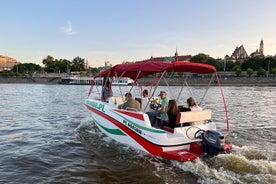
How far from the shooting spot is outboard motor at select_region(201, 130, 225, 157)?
831 centimetres

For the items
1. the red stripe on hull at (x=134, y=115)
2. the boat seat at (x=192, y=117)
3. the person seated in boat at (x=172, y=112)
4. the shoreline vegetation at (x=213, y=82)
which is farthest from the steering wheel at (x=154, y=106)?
the shoreline vegetation at (x=213, y=82)

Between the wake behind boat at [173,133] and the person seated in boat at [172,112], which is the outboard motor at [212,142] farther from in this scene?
the person seated in boat at [172,112]

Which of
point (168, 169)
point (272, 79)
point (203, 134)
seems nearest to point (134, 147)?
point (168, 169)

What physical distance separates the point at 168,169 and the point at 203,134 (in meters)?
1.56

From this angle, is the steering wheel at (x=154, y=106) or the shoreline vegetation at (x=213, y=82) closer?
the steering wheel at (x=154, y=106)

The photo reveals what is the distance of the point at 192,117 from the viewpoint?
9.37 m

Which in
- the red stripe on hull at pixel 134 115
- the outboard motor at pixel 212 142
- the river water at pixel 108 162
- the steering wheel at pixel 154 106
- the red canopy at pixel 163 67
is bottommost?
the river water at pixel 108 162

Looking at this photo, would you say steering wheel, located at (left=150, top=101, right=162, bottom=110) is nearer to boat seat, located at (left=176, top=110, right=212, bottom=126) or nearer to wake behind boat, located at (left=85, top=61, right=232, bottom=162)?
wake behind boat, located at (left=85, top=61, right=232, bottom=162)

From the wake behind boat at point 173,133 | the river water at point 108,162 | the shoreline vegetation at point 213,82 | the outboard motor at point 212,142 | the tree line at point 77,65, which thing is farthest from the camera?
the tree line at point 77,65

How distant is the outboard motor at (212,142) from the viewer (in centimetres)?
831

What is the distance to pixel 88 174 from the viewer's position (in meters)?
8.39

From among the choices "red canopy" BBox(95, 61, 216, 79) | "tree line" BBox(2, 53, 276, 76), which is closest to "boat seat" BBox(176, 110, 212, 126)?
"red canopy" BBox(95, 61, 216, 79)

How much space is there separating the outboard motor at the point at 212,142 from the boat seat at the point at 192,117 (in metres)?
0.74

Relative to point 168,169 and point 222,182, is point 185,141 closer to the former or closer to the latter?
point 168,169
